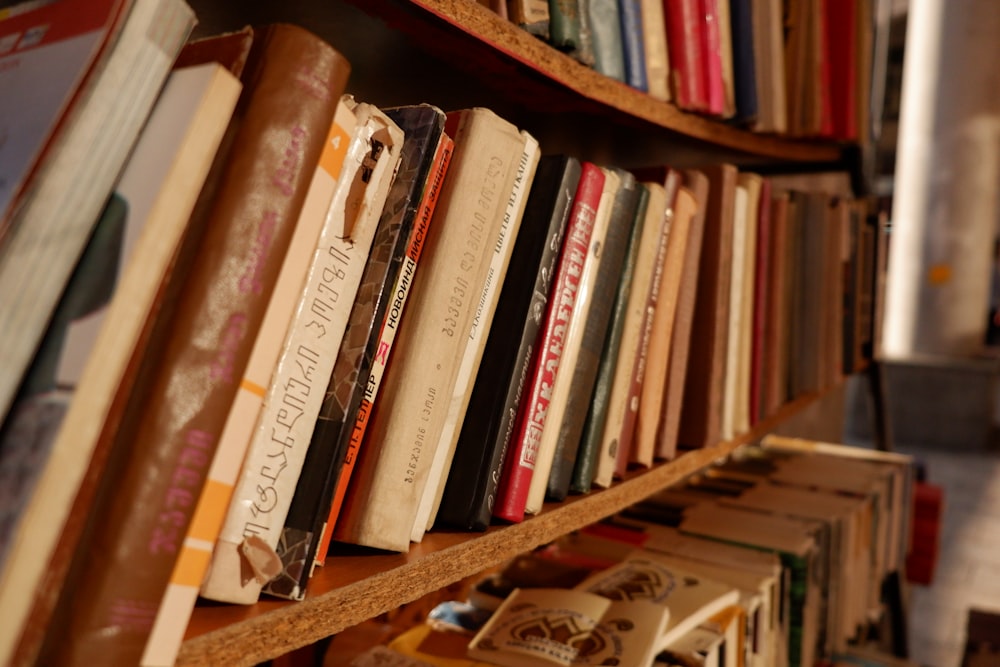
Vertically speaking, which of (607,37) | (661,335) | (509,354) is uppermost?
(607,37)

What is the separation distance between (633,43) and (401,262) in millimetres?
452

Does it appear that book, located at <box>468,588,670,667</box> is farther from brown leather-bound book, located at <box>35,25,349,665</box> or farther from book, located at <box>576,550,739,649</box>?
brown leather-bound book, located at <box>35,25,349,665</box>

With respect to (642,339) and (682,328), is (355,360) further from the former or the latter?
(682,328)

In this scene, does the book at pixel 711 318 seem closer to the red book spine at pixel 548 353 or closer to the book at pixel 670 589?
the book at pixel 670 589

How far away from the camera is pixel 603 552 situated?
109 centimetres

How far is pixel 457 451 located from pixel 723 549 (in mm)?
698

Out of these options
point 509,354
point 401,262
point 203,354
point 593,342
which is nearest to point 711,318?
point 593,342

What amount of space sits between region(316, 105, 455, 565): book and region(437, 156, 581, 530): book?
0.32 ft

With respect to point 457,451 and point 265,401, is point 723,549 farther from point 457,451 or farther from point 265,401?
point 265,401

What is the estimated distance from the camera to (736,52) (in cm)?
103

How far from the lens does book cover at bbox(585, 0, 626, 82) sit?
76 centimetres

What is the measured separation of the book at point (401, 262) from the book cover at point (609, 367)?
242 mm

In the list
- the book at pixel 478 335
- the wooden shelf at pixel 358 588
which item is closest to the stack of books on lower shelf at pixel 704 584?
the wooden shelf at pixel 358 588

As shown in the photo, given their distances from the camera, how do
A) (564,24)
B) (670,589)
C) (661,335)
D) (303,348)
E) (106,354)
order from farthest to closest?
(670,589) → (661,335) → (564,24) → (303,348) → (106,354)
